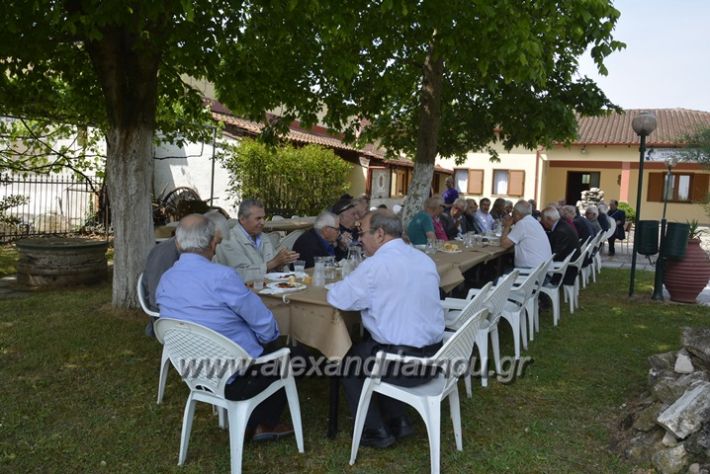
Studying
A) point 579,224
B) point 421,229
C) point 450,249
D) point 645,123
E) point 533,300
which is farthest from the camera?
point 579,224

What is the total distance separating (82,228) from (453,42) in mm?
10766

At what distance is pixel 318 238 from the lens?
542 centimetres

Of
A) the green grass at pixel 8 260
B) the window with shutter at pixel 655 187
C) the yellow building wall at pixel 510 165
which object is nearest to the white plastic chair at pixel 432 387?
the green grass at pixel 8 260

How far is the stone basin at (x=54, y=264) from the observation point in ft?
25.6

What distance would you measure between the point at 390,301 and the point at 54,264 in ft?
20.2

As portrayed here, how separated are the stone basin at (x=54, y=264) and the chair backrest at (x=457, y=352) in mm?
6320

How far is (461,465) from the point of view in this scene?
347 centimetres

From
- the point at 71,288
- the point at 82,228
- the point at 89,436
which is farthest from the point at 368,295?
the point at 82,228

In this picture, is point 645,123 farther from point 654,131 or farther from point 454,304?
point 654,131

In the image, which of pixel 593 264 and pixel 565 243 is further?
pixel 593 264

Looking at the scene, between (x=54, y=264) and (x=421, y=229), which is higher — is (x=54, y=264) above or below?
below

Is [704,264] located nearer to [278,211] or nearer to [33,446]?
[33,446]

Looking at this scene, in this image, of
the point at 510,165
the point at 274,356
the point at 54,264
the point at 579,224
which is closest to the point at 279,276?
the point at 274,356

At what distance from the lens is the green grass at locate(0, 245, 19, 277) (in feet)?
29.7
